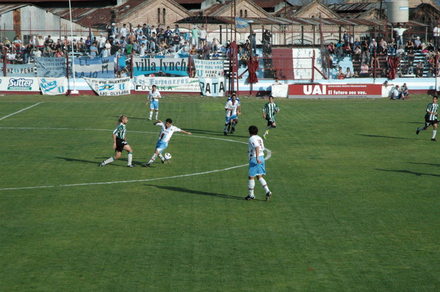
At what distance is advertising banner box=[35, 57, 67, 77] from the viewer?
2484 inches

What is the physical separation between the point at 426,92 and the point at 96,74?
27516 mm

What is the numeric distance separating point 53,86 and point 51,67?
2.77 m

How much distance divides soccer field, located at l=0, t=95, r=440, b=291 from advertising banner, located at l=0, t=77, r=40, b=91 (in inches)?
899

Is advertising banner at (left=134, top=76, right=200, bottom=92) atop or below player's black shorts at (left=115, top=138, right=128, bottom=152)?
atop

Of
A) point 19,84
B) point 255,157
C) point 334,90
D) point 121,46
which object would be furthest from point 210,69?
point 255,157

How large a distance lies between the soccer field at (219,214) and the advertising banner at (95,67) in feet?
77.5

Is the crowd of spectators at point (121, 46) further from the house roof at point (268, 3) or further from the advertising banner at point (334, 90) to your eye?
the house roof at point (268, 3)

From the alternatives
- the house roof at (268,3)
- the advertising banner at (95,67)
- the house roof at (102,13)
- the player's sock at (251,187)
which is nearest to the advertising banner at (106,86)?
the advertising banner at (95,67)

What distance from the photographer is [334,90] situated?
5997 cm

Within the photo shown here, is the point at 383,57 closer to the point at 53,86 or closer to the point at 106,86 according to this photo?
the point at 106,86

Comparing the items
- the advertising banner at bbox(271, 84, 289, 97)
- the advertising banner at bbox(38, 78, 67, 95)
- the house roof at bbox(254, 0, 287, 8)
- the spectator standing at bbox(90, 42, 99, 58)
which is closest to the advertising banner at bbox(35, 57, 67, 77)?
the advertising banner at bbox(38, 78, 67, 95)

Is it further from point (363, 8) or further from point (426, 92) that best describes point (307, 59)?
point (363, 8)

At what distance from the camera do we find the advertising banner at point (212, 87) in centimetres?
6103

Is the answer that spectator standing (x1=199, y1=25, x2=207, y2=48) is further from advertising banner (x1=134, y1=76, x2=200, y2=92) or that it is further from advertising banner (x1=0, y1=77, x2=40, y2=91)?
advertising banner (x1=0, y1=77, x2=40, y2=91)
